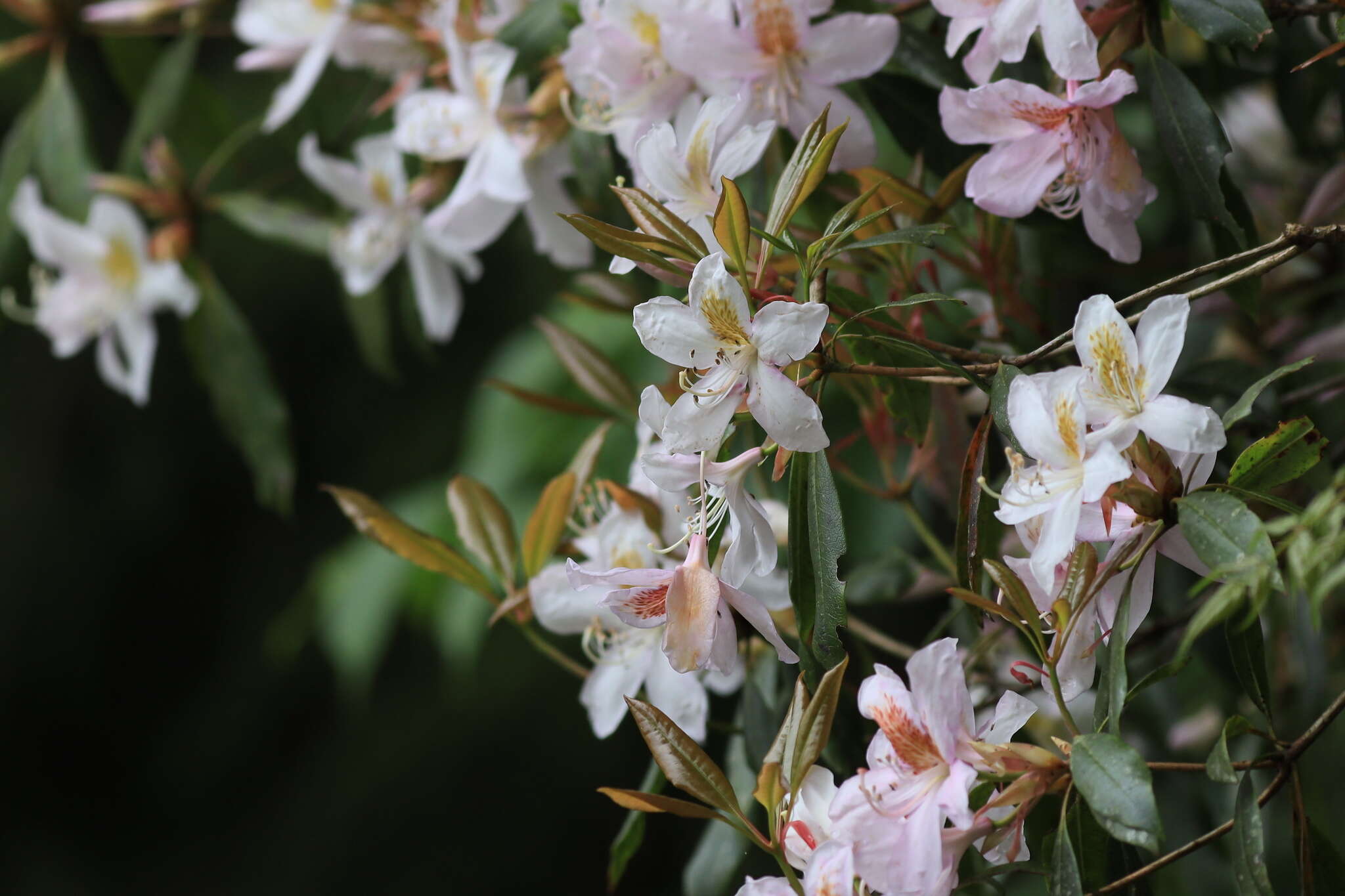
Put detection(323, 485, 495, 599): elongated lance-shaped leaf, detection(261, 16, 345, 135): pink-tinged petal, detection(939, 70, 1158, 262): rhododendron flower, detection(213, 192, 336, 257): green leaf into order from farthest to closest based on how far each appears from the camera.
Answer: detection(213, 192, 336, 257): green leaf
detection(261, 16, 345, 135): pink-tinged petal
detection(323, 485, 495, 599): elongated lance-shaped leaf
detection(939, 70, 1158, 262): rhododendron flower

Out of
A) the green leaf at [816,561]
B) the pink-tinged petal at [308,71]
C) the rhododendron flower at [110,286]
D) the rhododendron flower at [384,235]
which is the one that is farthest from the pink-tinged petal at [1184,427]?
the rhododendron flower at [110,286]

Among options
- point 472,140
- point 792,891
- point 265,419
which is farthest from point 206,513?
point 792,891

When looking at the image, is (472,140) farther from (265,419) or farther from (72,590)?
(72,590)

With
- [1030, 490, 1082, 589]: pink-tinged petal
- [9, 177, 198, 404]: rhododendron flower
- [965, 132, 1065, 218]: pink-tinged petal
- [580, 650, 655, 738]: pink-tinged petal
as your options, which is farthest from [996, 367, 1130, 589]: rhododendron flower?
[9, 177, 198, 404]: rhododendron flower

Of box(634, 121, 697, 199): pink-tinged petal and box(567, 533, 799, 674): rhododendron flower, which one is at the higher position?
box(634, 121, 697, 199): pink-tinged petal

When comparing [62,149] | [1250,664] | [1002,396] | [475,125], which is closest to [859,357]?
[1002,396]

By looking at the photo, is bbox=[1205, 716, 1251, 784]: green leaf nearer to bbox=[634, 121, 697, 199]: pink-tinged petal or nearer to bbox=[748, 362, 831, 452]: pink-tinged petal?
bbox=[748, 362, 831, 452]: pink-tinged petal

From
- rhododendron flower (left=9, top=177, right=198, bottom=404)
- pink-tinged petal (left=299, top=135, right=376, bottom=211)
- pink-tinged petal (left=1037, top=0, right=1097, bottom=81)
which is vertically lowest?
rhododendron flower (left=9, top=177, right=198, bottom=404)
